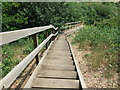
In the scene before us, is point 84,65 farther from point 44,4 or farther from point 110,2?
point 110,2

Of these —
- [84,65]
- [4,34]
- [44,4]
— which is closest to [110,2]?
[44,4]

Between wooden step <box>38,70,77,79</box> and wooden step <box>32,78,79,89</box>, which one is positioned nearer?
wooden step <box>32,78,79,89</box>

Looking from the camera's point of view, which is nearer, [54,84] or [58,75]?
[54,84]

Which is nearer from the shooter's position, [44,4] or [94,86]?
[94,86]

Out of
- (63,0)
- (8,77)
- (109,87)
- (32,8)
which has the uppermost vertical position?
Result: (63,0)

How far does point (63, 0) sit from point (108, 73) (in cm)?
1229

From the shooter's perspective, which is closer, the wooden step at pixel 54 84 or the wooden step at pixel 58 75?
the wooden step at pixel 54 84

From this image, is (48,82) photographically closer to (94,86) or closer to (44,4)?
(94,86)

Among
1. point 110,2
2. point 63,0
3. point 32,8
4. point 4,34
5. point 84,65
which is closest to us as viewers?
point 4,34

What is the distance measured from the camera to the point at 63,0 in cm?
1396

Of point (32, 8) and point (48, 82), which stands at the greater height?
point (32, 8)

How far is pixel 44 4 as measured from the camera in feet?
41.2

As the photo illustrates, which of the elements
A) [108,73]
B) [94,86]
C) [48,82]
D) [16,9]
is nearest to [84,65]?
[108,73]

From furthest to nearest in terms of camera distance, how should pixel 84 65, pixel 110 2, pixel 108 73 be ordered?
pixel 110 2 → pixel 84 65 → pixel 108 73
